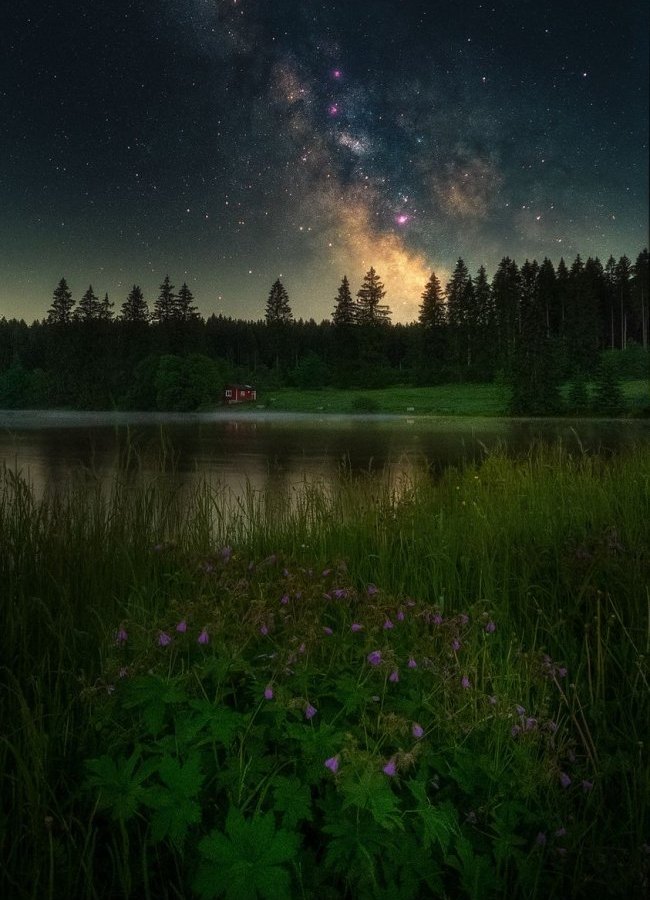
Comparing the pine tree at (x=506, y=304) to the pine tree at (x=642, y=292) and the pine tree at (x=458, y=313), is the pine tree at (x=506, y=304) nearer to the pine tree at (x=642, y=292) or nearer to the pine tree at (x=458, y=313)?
the pine tree at (x=458, y=313)

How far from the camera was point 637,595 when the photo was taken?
412cm

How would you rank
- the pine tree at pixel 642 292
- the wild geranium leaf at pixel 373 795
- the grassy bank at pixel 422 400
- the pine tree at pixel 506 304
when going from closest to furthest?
the wild geranium leaf at pixel 373 795 → the grassy bank at pixel 422 400 → the pine tree at pixel 642 292 → the pine tree at pixel 506 304

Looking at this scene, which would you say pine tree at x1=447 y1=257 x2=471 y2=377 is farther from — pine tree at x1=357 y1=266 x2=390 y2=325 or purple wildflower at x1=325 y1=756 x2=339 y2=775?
purple wildflower at x1=325 y1=756 x2=339 y2=775

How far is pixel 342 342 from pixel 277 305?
2039cm

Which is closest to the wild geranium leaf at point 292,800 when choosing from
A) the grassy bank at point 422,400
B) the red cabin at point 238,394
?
the grassy bank at point 422,400

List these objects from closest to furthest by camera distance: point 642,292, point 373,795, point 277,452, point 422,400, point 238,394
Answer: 1. point 373,795
2. point 277,452
3. point 422,400
4. point 642,292
5. point 238,394

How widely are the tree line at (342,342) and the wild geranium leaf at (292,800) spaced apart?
7193cm

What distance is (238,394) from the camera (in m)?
91.8

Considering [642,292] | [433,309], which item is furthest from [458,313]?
[642,292]

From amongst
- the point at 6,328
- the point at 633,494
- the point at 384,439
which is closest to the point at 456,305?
the point at 384,439

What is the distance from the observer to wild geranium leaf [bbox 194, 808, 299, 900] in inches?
69.7

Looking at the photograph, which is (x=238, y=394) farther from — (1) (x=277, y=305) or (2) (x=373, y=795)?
(2) (x=373, y=795)

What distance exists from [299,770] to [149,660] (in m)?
0.71

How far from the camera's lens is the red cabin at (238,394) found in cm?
9069
